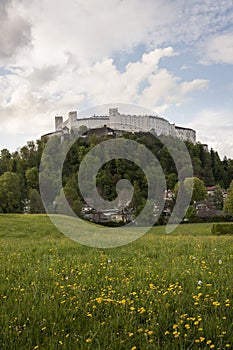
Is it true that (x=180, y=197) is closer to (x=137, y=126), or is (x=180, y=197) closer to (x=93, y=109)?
(x=137, y=126)

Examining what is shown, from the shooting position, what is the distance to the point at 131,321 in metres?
4.42

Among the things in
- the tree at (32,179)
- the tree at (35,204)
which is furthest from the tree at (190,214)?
the tree at (32,179)

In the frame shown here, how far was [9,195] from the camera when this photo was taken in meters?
63.1

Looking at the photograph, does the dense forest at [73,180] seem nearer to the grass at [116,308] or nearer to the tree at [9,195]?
the tree at [9,195]

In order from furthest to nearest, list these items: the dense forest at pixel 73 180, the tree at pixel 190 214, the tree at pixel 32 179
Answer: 1. the tree at pixel 32 179
2. the tree at pixel 190 214
3. the dense forest at pixel 73 180

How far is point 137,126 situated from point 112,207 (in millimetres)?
39424

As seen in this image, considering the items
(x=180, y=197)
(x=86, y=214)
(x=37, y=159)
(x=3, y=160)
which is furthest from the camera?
(x=3, y=160)

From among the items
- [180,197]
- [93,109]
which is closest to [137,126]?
[93,109]

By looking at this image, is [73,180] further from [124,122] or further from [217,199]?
[124,122]

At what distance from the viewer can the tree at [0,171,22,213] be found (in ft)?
206

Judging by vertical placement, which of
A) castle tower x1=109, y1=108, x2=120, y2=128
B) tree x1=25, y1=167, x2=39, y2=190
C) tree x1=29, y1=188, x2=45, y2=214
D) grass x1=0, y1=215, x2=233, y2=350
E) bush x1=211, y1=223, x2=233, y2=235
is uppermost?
tree x1=25, y1=167, x2=39, y2=190

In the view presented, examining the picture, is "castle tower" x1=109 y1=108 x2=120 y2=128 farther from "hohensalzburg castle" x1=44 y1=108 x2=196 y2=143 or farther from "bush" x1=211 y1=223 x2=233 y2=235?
"bush" x1=211 y1=223 x2=233 y2=235

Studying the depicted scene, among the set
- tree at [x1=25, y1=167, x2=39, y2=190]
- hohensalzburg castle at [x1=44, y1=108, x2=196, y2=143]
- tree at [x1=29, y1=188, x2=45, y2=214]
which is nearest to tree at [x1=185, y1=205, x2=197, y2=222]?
tree at [x1=29, y1=188, x2=45, y2=214]

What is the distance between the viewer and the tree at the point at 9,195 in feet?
206
